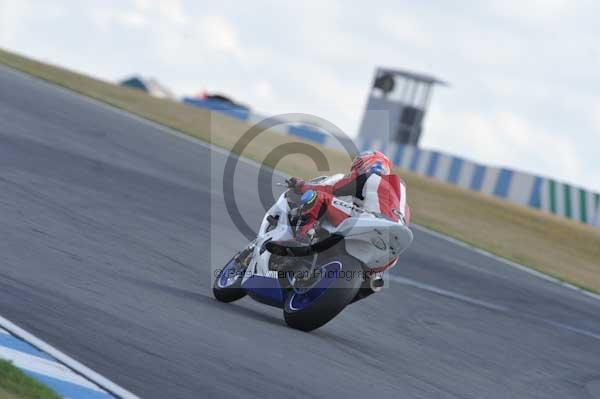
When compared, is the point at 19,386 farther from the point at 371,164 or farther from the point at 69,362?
the point at 371,164

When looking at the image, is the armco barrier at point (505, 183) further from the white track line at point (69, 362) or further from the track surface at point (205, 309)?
the white track line at point (69, 362)

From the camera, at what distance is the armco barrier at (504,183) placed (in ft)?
100

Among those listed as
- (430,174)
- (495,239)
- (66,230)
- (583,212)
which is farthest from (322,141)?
(66,230)

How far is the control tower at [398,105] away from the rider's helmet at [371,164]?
138 feet

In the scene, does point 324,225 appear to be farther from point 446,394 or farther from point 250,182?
point 250,182

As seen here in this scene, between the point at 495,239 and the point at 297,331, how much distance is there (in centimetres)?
1375

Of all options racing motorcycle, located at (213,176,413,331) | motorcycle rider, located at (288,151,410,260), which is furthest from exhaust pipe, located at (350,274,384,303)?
motorcycle rider, located at (288,151,410,260)

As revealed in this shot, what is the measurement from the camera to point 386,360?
336 inches

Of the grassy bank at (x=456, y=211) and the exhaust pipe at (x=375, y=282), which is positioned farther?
the grassy bank at (x=456, y=211)

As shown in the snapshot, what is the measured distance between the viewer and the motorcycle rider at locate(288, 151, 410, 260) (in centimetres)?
845

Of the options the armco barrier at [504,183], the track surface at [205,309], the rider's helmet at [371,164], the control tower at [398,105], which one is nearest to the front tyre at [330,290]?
the track surface at [205,309]

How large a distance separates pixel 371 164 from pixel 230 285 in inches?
60.2

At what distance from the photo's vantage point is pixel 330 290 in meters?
8.23

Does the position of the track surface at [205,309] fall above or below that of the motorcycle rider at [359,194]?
below
